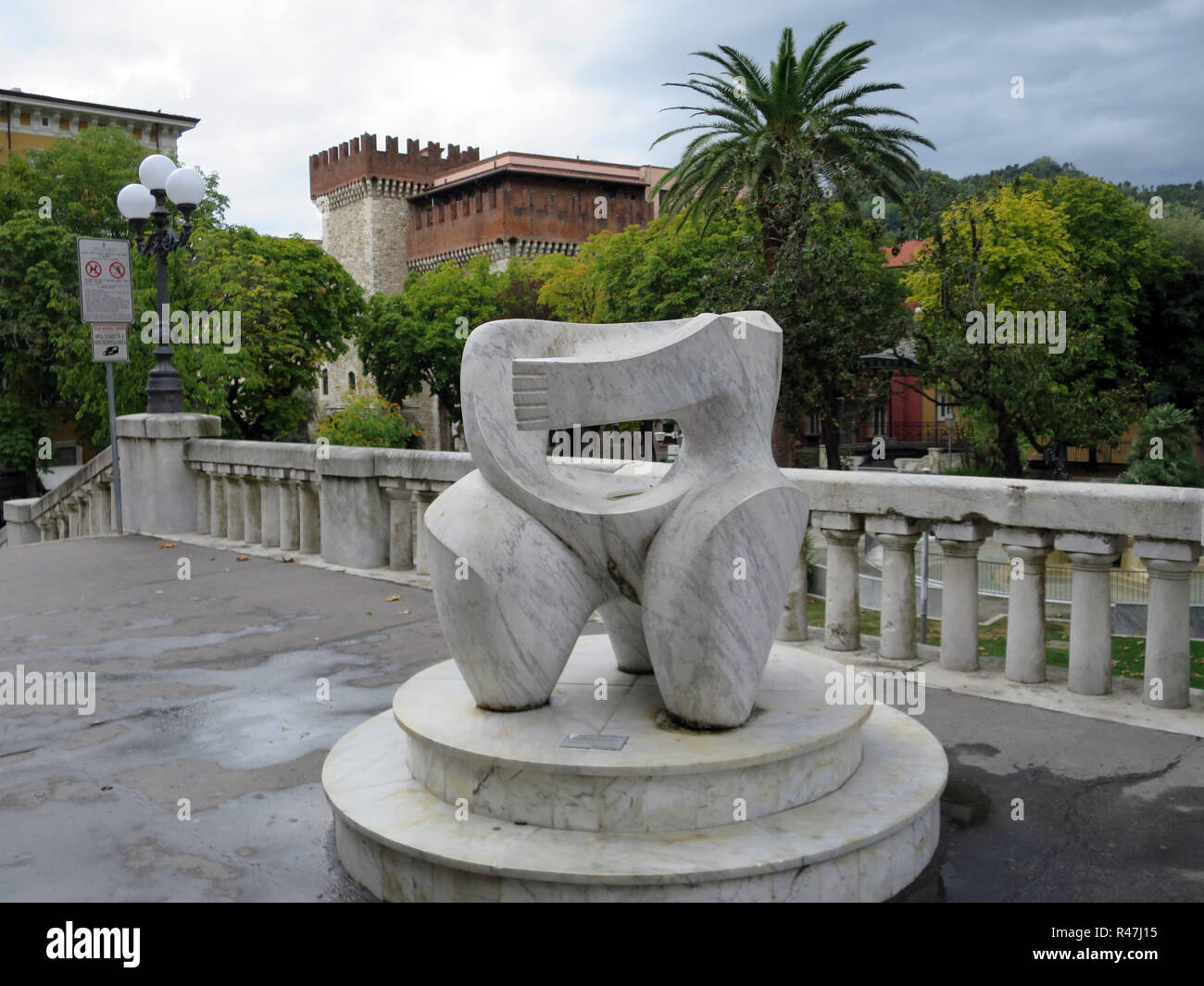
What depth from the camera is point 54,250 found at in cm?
3469

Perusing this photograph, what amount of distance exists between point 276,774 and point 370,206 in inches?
2677

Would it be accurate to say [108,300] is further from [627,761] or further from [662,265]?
[662,265]

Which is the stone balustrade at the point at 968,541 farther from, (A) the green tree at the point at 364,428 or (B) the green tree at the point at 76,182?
(B) the green tree at the point at 76,182

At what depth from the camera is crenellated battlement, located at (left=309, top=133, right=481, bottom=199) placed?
68562mm

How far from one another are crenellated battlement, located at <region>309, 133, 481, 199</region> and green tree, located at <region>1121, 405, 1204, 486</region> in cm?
5290

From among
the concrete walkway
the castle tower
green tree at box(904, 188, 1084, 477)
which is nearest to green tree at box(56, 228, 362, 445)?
the concrete walkway

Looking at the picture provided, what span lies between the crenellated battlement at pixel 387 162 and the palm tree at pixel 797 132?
44.8 metres

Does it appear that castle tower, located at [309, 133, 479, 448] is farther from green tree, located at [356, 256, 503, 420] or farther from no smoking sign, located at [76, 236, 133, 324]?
no smoking sign, located at [76, 236, 133, 324]

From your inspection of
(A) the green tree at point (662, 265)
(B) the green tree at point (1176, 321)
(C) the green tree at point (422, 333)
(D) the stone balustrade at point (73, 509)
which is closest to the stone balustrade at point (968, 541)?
(D) the stone balustrade at point (73, 509)

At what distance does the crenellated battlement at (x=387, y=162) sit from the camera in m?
68.6

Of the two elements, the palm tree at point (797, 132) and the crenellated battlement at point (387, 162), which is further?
the crenellated battlement at point (387, 162)

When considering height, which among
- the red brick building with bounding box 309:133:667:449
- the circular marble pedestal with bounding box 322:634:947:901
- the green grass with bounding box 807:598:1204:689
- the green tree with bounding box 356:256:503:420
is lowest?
the green grass with bounding box 807:598:1204:689

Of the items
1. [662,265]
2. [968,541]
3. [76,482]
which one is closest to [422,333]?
[662,265]
